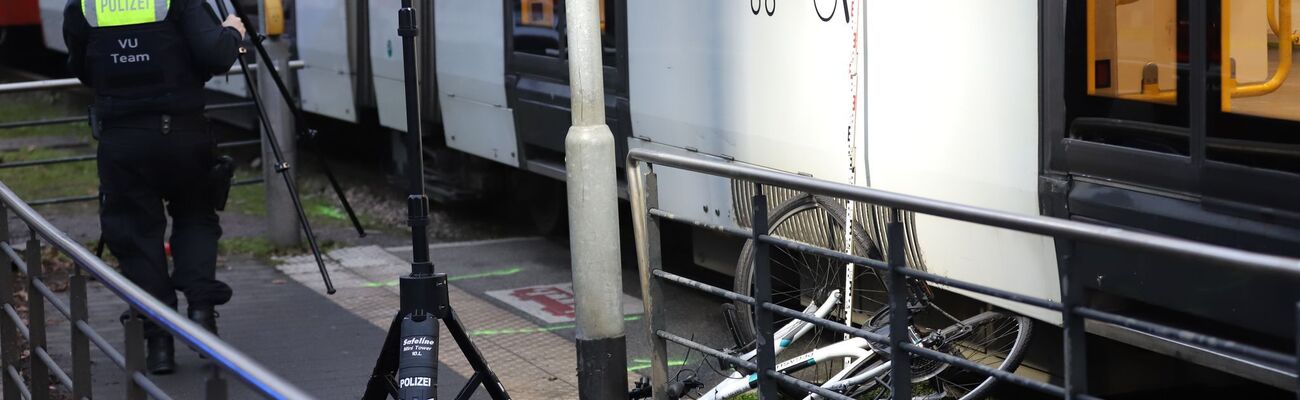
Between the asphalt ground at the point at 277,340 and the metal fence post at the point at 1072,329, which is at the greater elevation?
the metal fence post at the point at 1072,329

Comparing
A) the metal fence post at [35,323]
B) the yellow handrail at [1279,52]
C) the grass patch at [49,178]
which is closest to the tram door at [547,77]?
the metal fence post at [35,323]

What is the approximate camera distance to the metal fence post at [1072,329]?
320cm

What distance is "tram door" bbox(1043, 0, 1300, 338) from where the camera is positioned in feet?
13.1

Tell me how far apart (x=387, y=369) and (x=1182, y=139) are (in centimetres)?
242

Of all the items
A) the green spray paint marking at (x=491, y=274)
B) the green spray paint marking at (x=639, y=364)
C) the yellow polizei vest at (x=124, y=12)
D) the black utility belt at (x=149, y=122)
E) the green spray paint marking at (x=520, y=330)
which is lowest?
the green spray paint marking at (x=639, y=364)

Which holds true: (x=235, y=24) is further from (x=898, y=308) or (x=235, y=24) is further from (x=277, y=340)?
(x=898, y=308)

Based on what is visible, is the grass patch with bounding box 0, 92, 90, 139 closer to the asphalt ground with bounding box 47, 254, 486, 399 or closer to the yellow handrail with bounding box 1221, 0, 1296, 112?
the asphalt ground with bounding box 47, 254, 486, 399

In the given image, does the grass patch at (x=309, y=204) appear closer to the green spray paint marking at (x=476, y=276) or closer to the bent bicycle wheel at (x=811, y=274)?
the green spray paint marking at (x=476, y=276)

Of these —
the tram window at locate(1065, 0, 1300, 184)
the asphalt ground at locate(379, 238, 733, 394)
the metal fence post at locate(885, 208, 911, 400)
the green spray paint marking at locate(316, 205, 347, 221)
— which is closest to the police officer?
the asphalt ground at locate(379, 238, 733, 394)

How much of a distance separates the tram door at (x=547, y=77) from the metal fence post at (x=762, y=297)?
310 cm

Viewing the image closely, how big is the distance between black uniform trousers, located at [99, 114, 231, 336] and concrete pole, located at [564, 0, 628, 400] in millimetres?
1687

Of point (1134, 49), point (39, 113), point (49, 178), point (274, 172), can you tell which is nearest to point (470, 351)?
point (1134, 49)

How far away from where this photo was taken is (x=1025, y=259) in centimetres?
484

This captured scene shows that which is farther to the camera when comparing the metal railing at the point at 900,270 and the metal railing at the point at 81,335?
the metal railing at the point at 900,270
